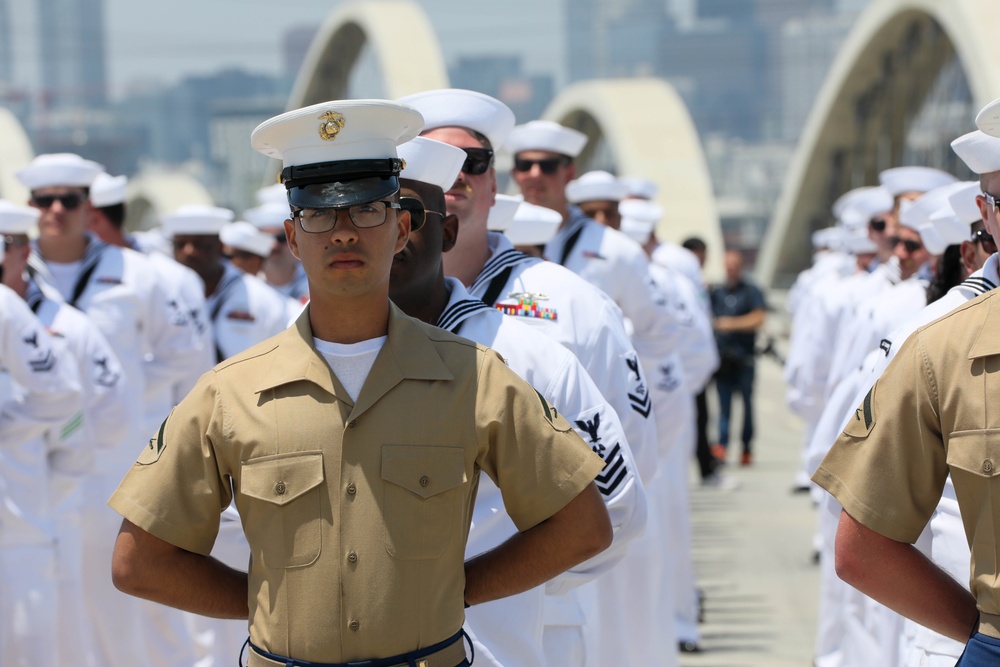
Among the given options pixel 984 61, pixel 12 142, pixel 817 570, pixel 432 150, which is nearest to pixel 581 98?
pixel 12 142

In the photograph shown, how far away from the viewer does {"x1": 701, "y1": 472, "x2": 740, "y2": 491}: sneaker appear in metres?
14.6

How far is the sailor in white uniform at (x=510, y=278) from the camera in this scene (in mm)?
4473

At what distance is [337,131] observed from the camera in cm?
293

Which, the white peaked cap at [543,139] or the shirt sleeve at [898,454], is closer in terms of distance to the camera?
the shirt sleeve at [898,454]

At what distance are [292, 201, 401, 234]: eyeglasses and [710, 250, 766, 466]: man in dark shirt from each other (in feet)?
43.2

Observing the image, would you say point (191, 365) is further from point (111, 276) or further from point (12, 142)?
point (12, 142)

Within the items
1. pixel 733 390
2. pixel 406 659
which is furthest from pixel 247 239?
pixel 406 659

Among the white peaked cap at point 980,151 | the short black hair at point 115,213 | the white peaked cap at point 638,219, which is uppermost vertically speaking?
the white peaked cap at point 980,151

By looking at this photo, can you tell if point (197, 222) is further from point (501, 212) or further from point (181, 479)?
point (181, 479)

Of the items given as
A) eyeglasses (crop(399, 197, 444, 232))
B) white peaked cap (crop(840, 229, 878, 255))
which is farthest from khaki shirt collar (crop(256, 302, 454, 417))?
white peaked cap (crop(840, 229, 878, 255))

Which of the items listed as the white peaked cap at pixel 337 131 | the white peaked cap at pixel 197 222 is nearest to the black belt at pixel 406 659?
the white peaked cap at pixel 337 131

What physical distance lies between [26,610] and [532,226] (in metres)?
2.49

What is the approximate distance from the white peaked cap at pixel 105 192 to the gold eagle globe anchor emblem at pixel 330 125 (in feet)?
19.6

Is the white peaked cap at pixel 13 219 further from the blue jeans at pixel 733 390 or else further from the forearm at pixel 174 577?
the blue jeans at pixel 733 390
